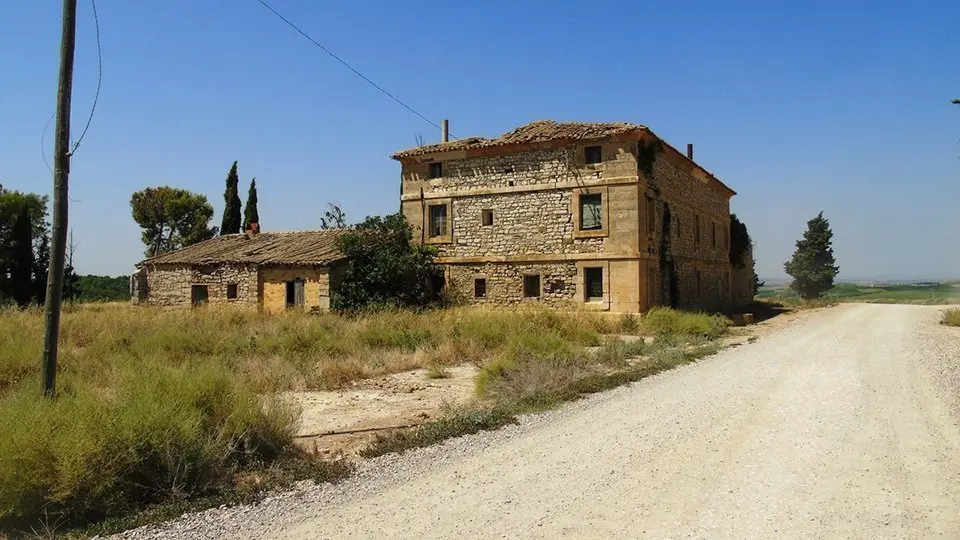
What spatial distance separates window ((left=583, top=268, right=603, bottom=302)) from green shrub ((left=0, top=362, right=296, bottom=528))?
17.2m

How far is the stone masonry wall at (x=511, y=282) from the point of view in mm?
23281

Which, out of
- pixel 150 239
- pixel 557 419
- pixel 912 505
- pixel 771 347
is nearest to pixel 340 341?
pixel 557 419

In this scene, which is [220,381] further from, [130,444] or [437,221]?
[437,221]

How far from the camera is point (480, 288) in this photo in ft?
81.7

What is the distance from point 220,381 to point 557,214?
59.0ft

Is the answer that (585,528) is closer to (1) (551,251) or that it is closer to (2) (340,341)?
(2) (340,341)

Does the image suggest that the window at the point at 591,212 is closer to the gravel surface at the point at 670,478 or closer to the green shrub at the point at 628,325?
the green shrub at the point at 628,325

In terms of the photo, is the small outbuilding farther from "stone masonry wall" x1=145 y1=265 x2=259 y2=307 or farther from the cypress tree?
the cypress tree

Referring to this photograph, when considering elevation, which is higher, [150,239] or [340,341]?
[150,239]

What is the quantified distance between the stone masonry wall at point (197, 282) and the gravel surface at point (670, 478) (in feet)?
65.2

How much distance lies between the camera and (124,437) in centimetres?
513

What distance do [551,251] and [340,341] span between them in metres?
10.8

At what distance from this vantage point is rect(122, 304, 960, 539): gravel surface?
174 inches

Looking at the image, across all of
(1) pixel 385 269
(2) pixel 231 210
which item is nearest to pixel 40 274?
(2) pixel 231 210
